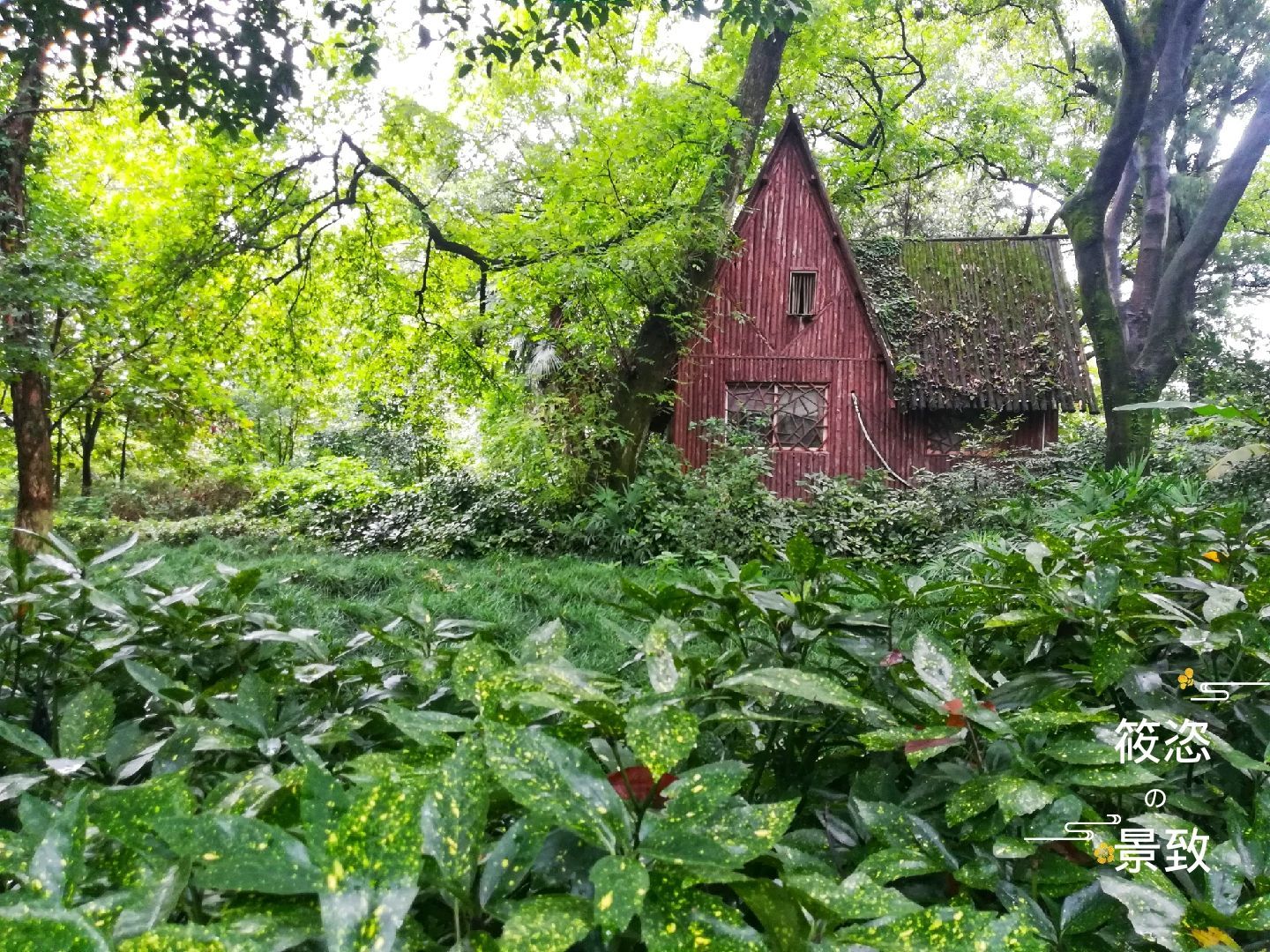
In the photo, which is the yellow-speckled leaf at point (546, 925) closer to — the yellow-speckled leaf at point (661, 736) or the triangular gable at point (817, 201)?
the yellow-speckled leaf at point (661, 736)

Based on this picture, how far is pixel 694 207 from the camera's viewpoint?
1005cm

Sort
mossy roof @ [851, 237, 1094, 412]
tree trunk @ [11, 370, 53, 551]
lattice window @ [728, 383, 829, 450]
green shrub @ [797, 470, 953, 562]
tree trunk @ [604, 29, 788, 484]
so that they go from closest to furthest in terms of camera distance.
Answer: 1. tree trunk @ [11, 370, 53, 551]
2. green shrub @ [797, 470, 953, 562]
3. tree trunk @ [604, 29, 788, 484]
4. mossy roof @ [851, 237, 1094, 412]
5. lattice window @ [728, 383, 829, 450]

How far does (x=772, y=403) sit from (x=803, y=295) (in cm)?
197

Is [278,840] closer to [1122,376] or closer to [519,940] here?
[519,940]

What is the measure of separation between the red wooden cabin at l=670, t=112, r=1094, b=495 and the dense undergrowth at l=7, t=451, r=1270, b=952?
1162 cm

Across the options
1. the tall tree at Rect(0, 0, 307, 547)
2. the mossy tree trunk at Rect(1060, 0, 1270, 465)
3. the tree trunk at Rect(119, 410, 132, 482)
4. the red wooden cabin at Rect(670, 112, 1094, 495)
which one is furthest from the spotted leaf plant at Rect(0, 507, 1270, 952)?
the tree trunk at Rect(119, 410, 132, 482)

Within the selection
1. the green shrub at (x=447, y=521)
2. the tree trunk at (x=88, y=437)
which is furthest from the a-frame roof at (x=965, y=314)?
the tree trunk at (x=88, y=437)

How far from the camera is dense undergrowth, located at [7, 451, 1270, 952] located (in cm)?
52

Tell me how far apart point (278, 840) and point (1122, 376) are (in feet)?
35.1

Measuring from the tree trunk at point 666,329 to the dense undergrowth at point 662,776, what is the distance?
357 inches

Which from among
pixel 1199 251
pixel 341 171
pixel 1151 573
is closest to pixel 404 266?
pixel 341 171

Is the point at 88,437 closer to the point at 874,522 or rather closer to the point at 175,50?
the point at 175,50

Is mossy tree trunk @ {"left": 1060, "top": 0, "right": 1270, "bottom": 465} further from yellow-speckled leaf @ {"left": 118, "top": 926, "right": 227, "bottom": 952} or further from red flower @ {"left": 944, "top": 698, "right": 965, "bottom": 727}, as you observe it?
yellow-speckled leaf @ {"left": 118, "top": 926, "right": 227, "bottom": 952}

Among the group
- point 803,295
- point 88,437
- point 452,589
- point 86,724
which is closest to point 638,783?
point 86,724
